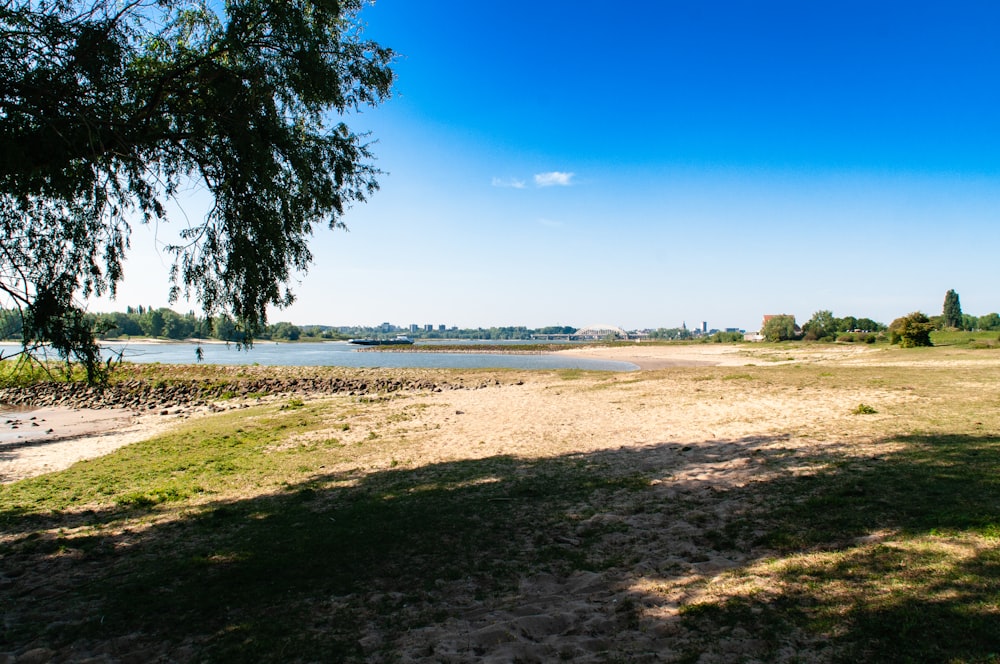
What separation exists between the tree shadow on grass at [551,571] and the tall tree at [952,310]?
137 m

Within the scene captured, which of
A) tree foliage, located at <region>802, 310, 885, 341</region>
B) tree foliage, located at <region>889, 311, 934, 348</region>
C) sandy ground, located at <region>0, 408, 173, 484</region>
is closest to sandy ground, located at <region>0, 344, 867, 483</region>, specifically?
sandy ground, located at <region>0, 408, 173, 484</region>

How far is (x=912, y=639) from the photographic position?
145 inches

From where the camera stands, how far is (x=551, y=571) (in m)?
5.73

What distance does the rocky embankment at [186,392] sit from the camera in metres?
29.4

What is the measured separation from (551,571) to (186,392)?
35.6 metres

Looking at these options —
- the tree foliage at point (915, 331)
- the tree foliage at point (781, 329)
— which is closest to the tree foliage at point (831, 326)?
the tree foliage at point (781, 329)

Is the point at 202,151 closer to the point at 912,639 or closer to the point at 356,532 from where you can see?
the point at 356,532

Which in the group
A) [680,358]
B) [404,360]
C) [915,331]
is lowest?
[404,360]

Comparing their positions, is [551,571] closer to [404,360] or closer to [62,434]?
[62,434]

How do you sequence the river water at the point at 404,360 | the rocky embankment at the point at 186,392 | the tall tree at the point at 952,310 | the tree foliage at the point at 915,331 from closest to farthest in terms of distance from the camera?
the rocky embankment at the point at 186,392
the tree foliage at the point at 915,331
the river water at the point at 404,360
the tall tree at the point at 952,310

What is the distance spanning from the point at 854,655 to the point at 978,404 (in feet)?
45.4

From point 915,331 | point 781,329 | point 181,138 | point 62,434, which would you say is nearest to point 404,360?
point 62,434

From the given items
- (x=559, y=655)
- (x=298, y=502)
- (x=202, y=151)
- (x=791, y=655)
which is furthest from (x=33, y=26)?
(x=791, y=655)

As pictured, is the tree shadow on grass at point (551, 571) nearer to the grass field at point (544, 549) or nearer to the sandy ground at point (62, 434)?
the grass field at point (544, 549)
